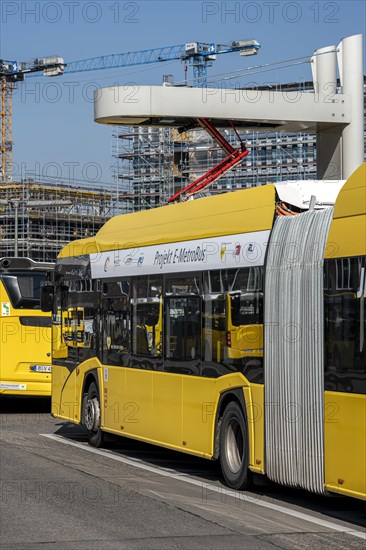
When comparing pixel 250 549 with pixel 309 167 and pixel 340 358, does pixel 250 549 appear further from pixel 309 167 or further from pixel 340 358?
pixel 309 167

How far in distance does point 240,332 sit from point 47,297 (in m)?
7.61

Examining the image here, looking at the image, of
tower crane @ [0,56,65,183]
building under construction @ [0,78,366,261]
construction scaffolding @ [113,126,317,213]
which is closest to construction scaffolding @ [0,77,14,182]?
tower crane @ [0,56,65,183]

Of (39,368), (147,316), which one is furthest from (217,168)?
(147,316)

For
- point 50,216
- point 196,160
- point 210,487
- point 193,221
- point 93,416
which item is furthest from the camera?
point 50,216

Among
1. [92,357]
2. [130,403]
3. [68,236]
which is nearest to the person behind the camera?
[130,403]

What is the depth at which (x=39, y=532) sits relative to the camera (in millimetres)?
9258

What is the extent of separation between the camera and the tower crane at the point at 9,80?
12538cm

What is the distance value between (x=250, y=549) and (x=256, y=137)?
39281 millimetres

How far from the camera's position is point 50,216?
9069cm

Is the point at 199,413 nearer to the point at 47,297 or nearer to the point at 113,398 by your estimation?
the point at 113,398

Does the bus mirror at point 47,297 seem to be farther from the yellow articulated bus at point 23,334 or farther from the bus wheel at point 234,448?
the bus wheel at point 234,448

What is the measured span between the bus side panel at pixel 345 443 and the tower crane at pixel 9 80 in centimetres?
11612

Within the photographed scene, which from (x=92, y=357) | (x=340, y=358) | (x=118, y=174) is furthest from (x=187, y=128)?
(x=118, y=174)

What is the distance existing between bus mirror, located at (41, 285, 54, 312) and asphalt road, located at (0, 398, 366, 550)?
3.59m
